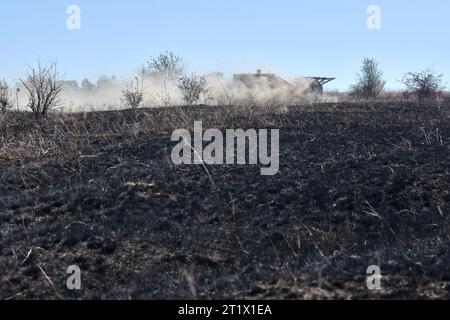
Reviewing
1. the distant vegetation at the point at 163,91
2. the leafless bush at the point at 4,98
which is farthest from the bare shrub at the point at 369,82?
the leafless bush at the point at 4,98

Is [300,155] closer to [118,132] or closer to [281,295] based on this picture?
[118,132]

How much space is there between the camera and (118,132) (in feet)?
46.0

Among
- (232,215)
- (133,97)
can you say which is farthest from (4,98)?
(232,215)

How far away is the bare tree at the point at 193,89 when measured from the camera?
2209 cm

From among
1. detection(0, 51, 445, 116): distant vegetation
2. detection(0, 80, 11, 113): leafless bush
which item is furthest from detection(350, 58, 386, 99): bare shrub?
detection(0, 80, 11, 113): leafless bush

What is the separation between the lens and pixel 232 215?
878 centimetres

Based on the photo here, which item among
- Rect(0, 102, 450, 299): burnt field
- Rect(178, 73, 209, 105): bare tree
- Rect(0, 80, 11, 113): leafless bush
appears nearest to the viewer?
Rect(0, 102, 450, 299): burnt field

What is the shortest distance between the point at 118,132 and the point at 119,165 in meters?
2.98

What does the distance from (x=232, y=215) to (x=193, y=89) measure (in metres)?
14.1

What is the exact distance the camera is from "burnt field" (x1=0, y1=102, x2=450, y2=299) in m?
6.08

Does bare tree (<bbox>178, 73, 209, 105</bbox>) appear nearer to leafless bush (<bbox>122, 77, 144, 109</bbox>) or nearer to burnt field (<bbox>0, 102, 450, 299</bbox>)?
leafless bush (<bbox>122, 77, 144, 109</bbox>)

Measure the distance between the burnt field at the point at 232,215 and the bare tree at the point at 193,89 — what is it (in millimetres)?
8133

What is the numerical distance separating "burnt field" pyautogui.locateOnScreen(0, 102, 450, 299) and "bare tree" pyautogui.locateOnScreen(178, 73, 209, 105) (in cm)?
813
